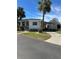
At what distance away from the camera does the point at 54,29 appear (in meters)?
1.79

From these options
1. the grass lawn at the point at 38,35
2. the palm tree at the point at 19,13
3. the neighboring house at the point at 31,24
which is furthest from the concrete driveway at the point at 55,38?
the palm tree at the point at 19,13

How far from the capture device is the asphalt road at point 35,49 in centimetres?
174

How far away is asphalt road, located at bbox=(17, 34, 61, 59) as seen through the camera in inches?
68.4

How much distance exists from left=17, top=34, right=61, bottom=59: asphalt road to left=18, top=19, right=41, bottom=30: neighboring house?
0.12 m

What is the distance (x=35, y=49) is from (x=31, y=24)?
279 millimetres

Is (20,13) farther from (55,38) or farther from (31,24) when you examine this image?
(55,38)

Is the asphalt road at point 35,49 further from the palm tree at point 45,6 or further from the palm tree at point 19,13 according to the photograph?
the palm tree at point 45,6

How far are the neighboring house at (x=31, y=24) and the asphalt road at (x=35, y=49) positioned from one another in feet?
0.39

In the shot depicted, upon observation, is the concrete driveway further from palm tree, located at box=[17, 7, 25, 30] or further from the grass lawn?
palm tree, located at box=[17, 7, 25, 30]

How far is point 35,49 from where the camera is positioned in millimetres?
1759

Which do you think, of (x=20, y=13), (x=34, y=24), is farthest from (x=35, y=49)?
(x=20, y=13)
